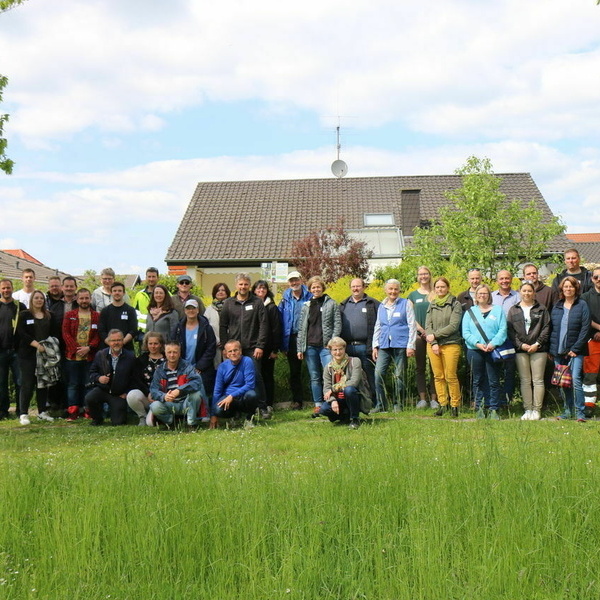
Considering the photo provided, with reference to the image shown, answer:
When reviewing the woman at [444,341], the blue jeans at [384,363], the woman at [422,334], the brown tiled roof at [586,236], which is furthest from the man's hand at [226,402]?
the brown tiled roof at [586,236]

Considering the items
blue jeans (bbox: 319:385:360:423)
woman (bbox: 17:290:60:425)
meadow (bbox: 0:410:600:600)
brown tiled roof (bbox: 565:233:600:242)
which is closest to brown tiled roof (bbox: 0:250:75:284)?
woman (bbox: 17:290:60:425)

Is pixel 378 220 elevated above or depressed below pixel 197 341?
above

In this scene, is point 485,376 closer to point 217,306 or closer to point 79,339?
point 217,306

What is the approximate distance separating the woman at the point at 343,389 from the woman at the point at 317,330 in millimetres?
1060

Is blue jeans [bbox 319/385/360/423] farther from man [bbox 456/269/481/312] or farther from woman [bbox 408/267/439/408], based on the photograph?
man [bbox 456/269/481/312]

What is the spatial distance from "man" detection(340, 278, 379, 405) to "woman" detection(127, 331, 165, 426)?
8.64 ft

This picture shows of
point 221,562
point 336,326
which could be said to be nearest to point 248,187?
point 336,326

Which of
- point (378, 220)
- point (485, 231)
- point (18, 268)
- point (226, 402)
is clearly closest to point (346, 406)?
point (226, 402)

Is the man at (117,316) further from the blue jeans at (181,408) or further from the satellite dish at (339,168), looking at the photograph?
the satellite dish at (339,168)

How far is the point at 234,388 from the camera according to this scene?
10297 millimetres

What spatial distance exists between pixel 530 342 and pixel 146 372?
528 cm

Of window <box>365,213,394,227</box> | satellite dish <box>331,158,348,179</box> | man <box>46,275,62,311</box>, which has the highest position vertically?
satellite dish <box>331,158,348,179</box>

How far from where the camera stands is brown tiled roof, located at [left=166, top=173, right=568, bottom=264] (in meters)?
38.2

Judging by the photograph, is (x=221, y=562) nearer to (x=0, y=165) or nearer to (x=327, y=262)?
(x=0, y=165)
